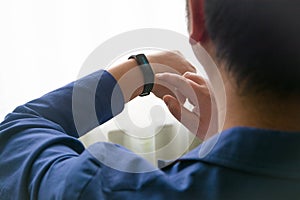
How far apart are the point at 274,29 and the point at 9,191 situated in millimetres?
344

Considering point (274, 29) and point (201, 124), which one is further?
point (201, 124)

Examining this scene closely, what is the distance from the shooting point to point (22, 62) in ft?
3.15

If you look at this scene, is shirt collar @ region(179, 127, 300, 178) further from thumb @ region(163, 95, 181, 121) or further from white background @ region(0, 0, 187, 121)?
white background @ region(0, 0, 187, 121)

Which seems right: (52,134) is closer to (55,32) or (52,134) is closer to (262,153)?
(262,153)

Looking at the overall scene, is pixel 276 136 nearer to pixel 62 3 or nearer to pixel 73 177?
pixel 73 177

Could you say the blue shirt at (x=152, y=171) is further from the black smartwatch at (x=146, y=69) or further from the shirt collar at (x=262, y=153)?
the black smartwatch at (x=146, y=69)

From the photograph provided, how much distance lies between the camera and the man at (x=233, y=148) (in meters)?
0.36

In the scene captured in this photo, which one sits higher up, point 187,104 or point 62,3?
point 62,3

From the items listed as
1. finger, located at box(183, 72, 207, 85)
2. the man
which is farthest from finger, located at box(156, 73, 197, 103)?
the man

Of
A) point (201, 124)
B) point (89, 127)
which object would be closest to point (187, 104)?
point (201, 124)

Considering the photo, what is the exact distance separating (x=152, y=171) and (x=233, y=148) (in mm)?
85

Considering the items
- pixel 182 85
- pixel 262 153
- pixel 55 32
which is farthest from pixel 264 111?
pixel 55 32

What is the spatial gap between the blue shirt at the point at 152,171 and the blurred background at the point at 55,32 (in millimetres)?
467

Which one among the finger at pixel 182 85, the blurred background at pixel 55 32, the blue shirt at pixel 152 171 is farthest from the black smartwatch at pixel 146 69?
the blurred background at pixel 55 32
